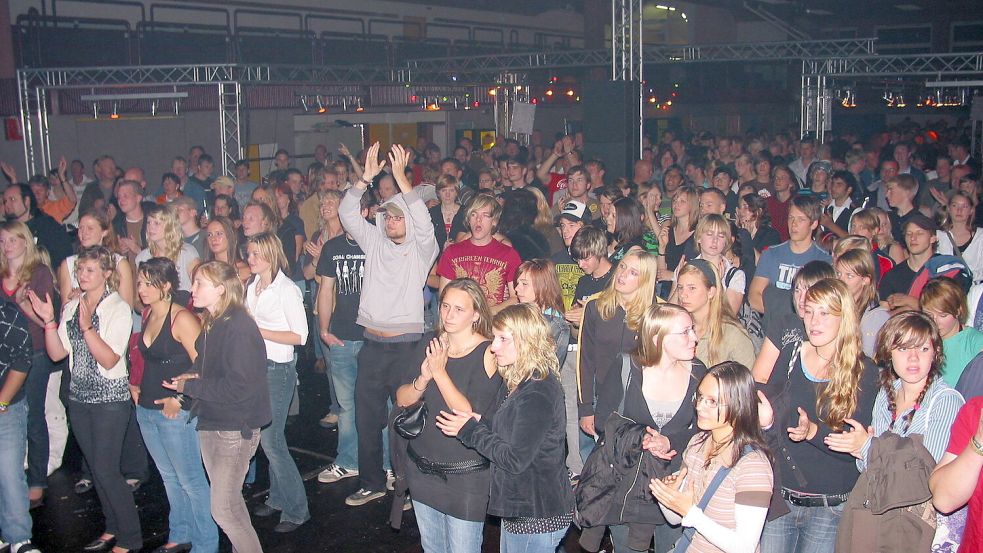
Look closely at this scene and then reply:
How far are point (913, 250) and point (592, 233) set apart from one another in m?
2.18

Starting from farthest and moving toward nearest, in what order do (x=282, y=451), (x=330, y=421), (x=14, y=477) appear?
(x=330, y=421) < (x=282, y=451) < (x=14, y=477)

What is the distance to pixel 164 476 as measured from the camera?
15.7ft

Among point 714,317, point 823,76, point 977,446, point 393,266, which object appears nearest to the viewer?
point 977,446

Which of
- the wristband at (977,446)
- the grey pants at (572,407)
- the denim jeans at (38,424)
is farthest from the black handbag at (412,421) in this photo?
the denim jeans at (38,424)

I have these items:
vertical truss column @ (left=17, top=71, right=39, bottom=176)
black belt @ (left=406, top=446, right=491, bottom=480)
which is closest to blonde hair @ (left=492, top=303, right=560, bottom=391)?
black belt @ (left=406, top=446, right=491, bottom=480)

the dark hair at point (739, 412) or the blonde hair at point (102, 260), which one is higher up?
the blonde hair at point (102, 260)

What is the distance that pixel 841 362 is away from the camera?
358cm

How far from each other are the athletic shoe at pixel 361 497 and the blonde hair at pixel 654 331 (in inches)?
97.7

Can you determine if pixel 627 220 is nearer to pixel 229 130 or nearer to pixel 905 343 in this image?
pixel 905 343

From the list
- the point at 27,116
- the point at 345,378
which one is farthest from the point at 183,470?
the point at 27,116

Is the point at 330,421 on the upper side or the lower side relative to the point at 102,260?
lower

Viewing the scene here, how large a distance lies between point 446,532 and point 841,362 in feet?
5.94

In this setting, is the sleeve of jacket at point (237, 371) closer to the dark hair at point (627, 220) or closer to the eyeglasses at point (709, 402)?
the eyeglasses at point (709, 402)

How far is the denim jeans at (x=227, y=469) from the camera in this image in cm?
435
